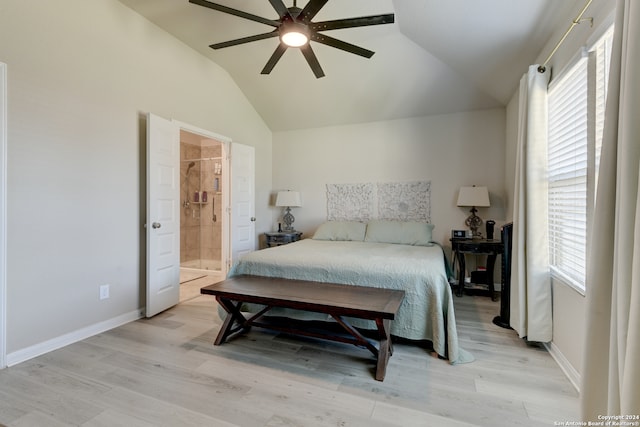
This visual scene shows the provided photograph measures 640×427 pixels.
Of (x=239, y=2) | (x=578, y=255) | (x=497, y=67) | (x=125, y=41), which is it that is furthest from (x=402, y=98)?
(x=125, y=41)

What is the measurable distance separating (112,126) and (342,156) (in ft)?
10.1

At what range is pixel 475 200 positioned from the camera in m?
3.84

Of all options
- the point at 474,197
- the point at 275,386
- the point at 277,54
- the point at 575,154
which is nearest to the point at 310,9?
the point at 277,54

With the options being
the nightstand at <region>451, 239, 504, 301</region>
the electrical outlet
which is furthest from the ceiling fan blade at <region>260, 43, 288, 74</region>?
the nightstand at <region>451, 239, 504, 301</region>

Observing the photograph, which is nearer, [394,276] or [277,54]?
[394,276]

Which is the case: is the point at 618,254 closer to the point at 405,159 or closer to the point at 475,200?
the point at 475,200

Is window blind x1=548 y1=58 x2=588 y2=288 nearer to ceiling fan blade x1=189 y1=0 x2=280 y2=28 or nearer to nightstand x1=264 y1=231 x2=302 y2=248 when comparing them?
ceiling fan blade x1=189 y1=0 x2=280 y2=28

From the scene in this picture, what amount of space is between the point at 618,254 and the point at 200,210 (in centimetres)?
587

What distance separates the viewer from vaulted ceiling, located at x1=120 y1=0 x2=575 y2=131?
2.48 m

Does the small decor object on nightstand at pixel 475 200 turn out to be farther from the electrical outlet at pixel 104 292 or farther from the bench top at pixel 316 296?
the electrical outlet at pixel 104 292

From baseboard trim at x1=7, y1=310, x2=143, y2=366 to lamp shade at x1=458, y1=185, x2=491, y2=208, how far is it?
400 centimetres

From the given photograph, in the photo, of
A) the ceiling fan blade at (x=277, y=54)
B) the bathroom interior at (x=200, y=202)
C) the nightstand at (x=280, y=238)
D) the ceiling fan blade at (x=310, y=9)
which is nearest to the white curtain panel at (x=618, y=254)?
the ceiling fan blade at (x=310, y=9)

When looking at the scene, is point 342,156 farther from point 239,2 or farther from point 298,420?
point 298,420

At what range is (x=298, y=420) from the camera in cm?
155
